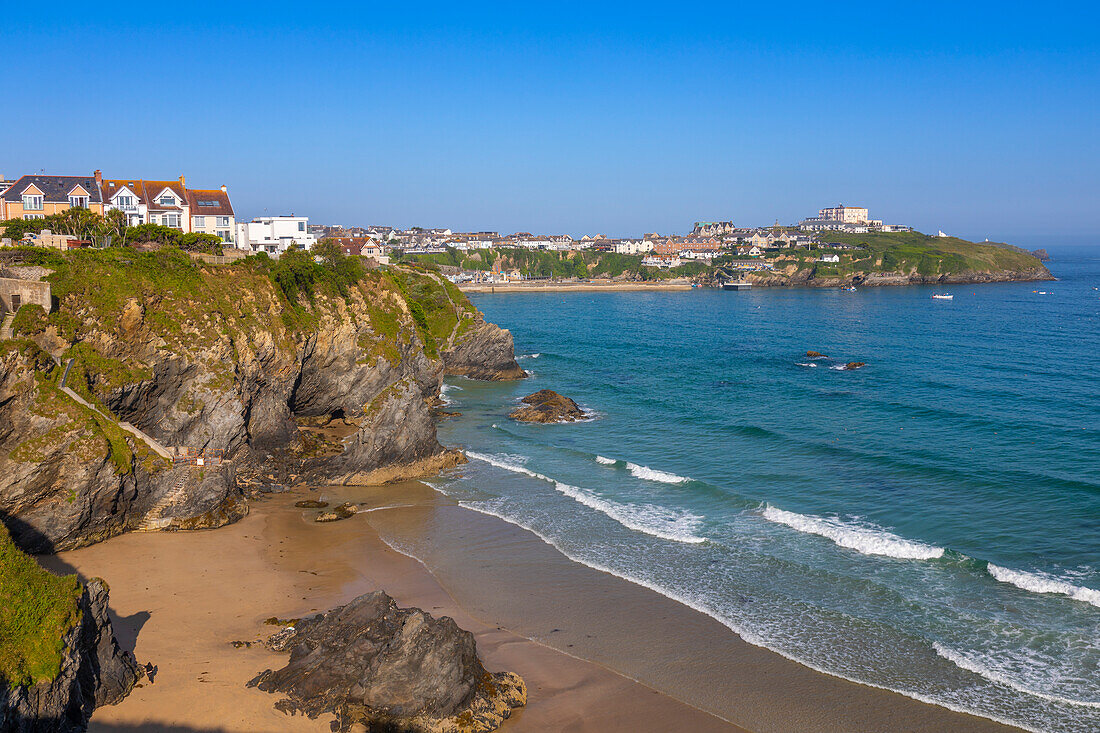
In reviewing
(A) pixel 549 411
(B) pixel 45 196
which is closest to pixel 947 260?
(A) pixel 549 411

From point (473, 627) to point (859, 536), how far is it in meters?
14.3

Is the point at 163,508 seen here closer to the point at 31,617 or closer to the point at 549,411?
the point at 31,617

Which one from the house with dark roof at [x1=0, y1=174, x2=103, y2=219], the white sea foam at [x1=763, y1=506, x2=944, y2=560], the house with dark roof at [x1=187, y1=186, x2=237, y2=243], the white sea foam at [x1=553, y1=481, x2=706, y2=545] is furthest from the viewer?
the house with dark roof at [x1=187, y1=186, x2=237, y2=243]

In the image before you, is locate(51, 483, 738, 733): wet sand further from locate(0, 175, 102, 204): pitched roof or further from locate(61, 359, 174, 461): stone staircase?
locate(0, 175, 102, 204): pitched roof

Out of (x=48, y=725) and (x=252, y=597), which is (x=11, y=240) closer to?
(x=252, y=597)

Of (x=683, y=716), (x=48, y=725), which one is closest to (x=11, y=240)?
(x=48, y=725)

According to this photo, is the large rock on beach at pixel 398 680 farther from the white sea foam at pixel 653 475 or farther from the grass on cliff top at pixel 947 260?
the grass on cliff top at pixel 947 260

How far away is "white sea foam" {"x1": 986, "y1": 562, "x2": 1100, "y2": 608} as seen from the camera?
21.4 meters

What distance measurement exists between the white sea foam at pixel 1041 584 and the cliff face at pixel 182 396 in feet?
73.0

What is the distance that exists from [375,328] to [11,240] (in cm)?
1993

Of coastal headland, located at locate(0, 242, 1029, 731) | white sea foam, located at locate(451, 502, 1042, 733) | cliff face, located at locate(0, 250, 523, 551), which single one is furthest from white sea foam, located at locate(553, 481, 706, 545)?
cliff face, located at locate(0, 250, 523, 551)

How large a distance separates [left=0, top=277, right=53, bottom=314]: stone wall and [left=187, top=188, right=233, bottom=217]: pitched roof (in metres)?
36.4

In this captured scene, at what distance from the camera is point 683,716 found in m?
16.5

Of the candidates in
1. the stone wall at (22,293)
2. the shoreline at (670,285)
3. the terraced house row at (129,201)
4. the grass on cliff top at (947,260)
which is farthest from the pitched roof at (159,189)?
the grass on cliff top at (947,260)
